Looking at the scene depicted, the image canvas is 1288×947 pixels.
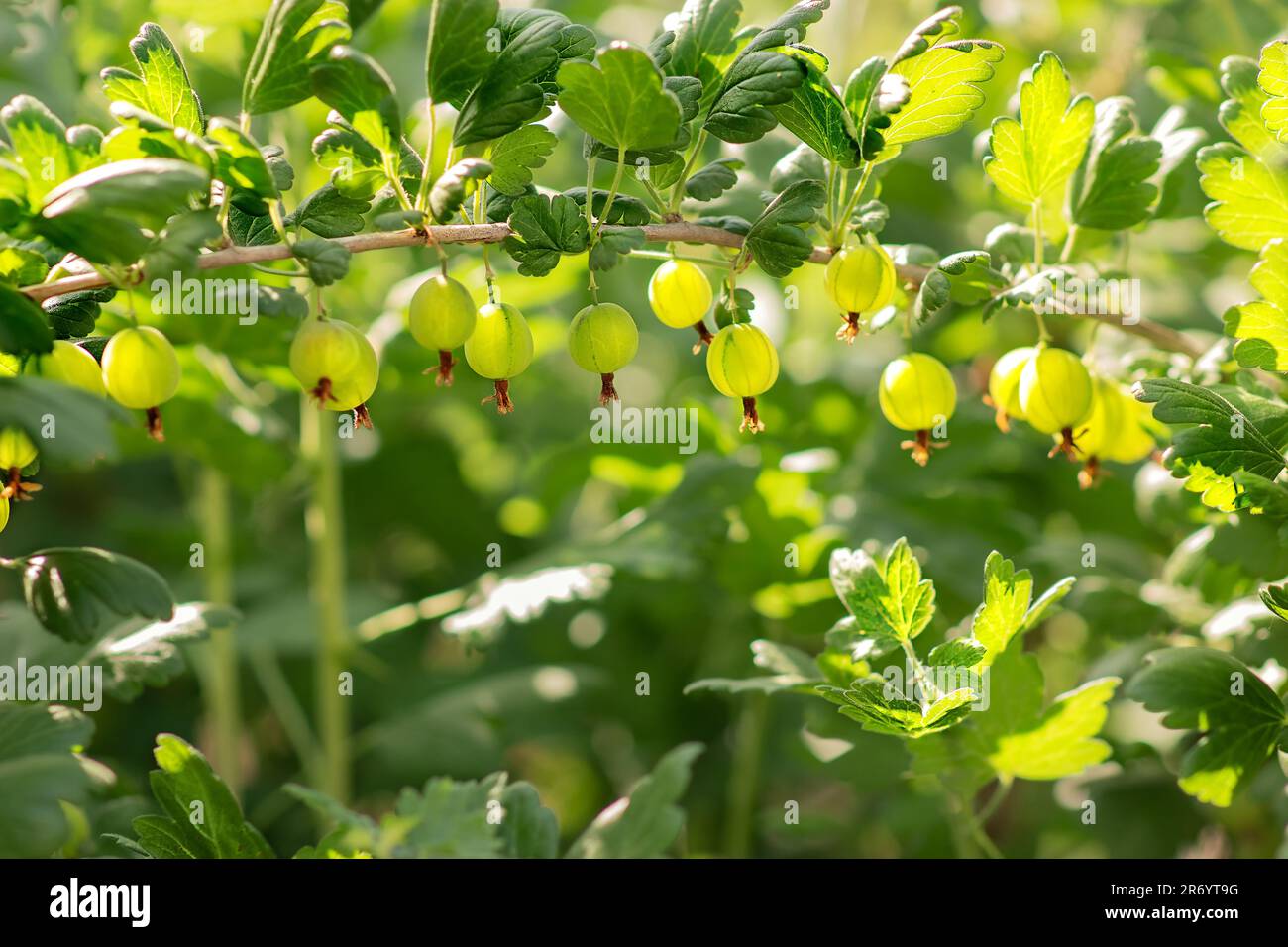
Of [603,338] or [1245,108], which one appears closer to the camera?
[603,338]

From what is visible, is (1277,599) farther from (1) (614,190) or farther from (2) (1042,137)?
(1) (614,190)

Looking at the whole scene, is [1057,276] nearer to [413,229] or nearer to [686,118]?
[686,118]

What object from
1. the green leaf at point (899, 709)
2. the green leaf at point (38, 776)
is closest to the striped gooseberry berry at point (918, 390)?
the green leaf at point (899, 709)

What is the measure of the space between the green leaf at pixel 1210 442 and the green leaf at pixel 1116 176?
0.21 meters

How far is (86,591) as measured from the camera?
0.89 meters

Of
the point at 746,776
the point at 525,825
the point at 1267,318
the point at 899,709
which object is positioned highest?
the point at 1267,318

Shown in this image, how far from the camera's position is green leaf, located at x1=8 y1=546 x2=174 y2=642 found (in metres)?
0.89

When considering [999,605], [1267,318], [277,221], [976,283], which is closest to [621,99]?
[277,221]

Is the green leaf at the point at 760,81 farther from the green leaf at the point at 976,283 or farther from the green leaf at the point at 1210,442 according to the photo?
the green leaf at the point at 1210,442

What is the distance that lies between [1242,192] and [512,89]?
0.66 metres

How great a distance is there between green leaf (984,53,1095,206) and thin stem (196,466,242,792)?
1217mm

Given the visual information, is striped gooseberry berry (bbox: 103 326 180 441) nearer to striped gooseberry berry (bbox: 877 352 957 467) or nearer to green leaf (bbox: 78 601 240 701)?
green leaf (bbox: 78 601 240 701)

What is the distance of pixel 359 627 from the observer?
1697 millimetres
